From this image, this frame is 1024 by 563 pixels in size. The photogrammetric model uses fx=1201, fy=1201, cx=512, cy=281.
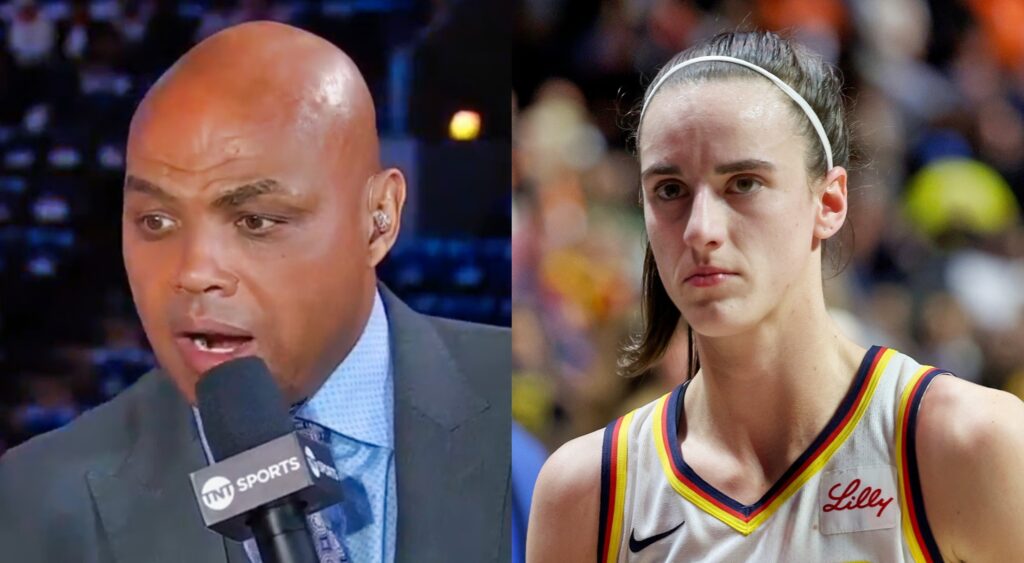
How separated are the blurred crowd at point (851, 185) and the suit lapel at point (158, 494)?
698 mm

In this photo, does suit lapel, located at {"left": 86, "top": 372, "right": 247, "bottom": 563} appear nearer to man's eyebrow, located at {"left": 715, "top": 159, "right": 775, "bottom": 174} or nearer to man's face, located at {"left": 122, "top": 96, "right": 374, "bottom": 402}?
man's face, located at {"left": 122, "top": 96, "right": 374, "bottom": 402}

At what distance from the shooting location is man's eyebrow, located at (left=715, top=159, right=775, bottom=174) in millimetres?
2012

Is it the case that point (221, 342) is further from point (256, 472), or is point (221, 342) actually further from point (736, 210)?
point (736, 210)

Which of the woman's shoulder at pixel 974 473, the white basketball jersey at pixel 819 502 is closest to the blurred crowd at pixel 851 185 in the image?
the white basketball jersey at pixel 819 502

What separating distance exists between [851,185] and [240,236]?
3.95 ft

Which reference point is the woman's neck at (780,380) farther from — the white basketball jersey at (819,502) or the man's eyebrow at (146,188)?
the man's eyebrow at (146,188)

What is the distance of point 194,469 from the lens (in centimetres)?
235

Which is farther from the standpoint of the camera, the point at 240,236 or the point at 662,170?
the point at 240,236

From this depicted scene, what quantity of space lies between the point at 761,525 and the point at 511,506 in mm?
607

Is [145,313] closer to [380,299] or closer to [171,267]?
[171,267]

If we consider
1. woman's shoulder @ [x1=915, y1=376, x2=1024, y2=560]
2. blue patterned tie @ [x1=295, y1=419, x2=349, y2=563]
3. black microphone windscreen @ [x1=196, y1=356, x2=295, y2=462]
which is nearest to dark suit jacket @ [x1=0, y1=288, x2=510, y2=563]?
blue patterned tie @ [x1=295, y1=419, x2=349, y2=563]

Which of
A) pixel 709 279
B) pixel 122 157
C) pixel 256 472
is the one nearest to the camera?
pixel 256 472

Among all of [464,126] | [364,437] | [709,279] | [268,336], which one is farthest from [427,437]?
[709,279]

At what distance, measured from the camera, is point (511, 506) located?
8.09 ft
